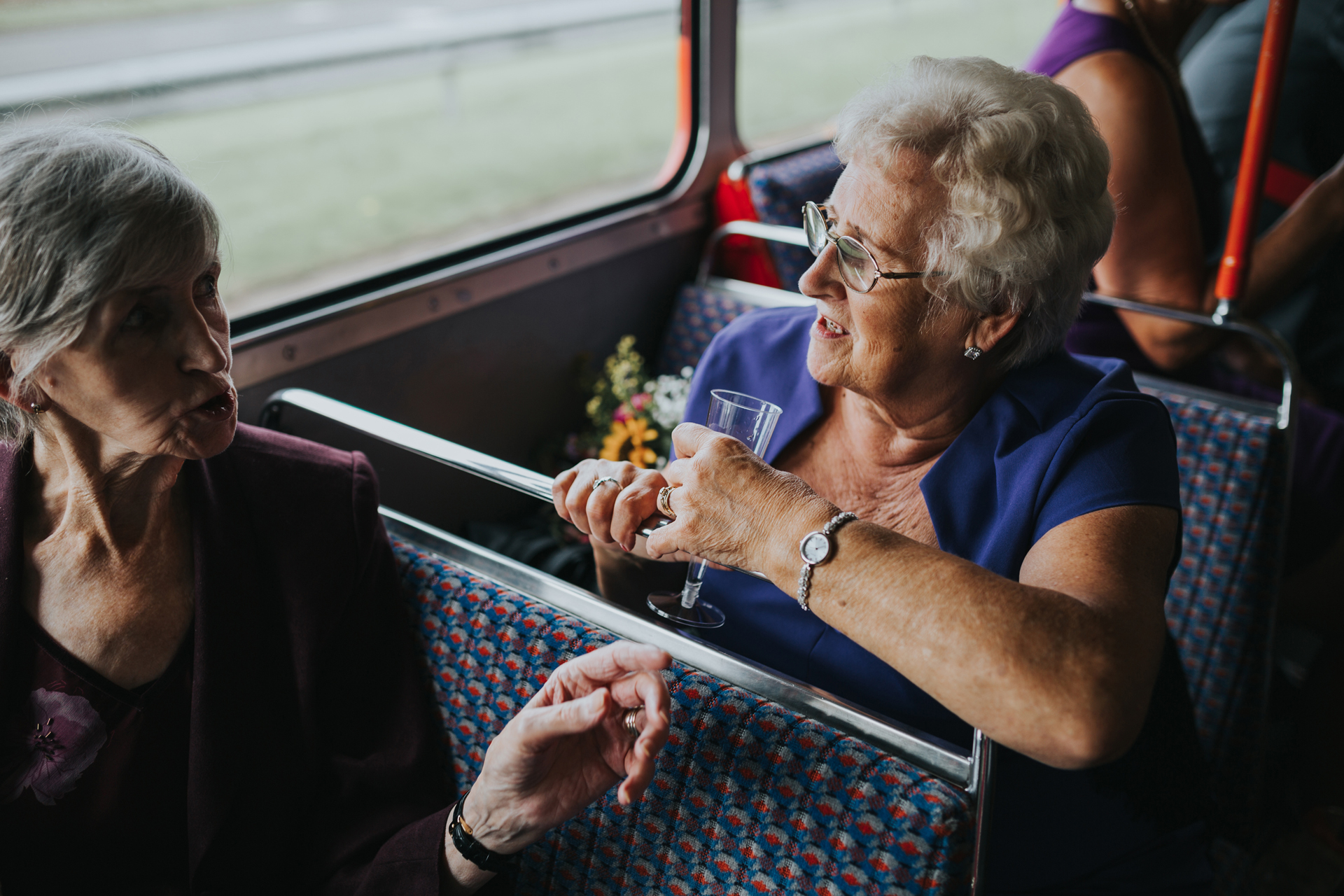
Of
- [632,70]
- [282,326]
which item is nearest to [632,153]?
[632,70]

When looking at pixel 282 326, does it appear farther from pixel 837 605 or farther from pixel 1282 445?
Result: pixel 1282 445

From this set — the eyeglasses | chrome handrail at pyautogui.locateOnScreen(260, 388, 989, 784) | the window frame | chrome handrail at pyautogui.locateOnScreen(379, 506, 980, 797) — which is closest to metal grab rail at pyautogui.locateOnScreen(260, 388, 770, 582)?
chrome handrail at pyautogui.locateOnScreen(260, 388, 989, 784)

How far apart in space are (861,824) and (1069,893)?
64 cm

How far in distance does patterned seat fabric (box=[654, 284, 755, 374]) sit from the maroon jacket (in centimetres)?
169

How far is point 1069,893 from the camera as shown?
1390mm

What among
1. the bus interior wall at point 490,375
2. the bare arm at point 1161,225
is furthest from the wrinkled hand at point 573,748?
the bare arm at point 1161,225

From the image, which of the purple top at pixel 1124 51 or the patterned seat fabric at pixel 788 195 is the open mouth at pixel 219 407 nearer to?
the purple top at pixel 1124 51

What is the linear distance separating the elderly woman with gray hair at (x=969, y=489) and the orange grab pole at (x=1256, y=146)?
0.64 m

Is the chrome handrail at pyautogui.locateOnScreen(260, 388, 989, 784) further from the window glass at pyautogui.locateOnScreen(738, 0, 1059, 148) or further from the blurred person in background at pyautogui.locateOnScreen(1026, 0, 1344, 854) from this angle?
the window glass at pyautogui.locateOnScreen(738, 0, 1059, 148)

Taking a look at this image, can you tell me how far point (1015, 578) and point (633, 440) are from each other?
142 centimetres

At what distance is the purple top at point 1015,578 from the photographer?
51.4 inches

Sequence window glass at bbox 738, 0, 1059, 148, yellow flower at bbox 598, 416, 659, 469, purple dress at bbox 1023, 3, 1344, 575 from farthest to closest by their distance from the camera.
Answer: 1. window glass at bbox 738, 0, 1059, 148
2. yellow flower at bbox 598, 416, 659, 469
3. purple dress at bbox 1023, 3, 1344, 575

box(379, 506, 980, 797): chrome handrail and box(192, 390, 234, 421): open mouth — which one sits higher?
box(192, 390, 234, 421): open mouth

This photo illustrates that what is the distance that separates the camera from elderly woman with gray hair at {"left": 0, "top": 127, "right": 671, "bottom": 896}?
108cm
